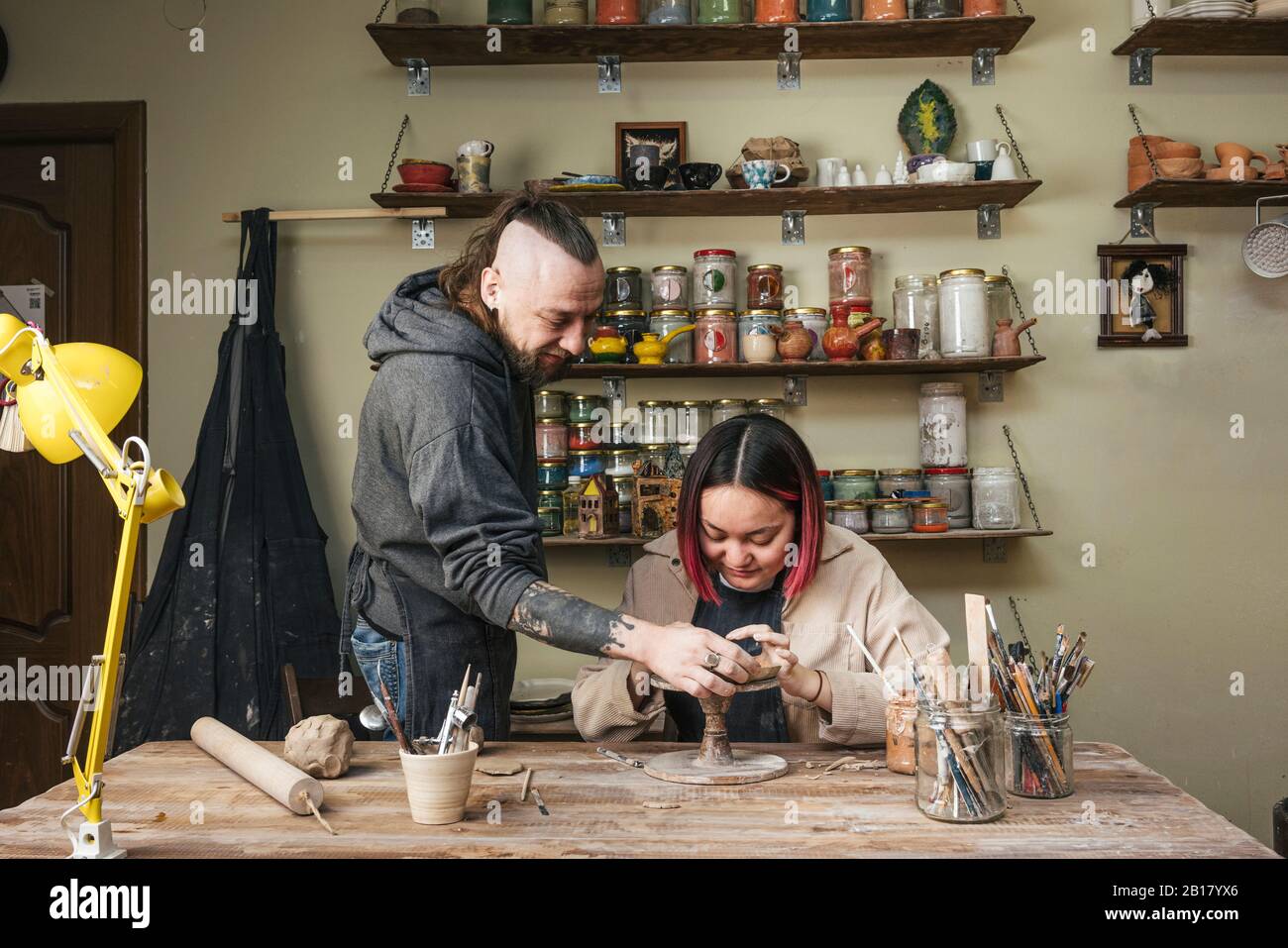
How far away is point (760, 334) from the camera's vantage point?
11.0 feet

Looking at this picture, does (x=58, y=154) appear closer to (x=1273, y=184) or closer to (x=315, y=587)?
(x=315, y=587)

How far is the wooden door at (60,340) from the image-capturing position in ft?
11.8

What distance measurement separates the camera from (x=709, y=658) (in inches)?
62.7

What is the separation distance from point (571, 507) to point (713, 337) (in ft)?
2.30

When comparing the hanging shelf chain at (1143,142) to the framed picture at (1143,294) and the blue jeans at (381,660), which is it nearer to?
the framed picture at (1143,294)

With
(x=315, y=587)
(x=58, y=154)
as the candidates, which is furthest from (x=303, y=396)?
(x=58, y=154)

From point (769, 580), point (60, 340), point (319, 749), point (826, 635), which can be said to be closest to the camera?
point (319, 749)

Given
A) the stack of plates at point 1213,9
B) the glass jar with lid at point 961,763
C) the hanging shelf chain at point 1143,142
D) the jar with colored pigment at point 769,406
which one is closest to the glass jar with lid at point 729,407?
the jar with colored pigment at point 769,406

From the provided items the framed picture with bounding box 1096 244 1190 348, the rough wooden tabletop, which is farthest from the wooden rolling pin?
the framed picture with bounding box 1096 244 1190 348

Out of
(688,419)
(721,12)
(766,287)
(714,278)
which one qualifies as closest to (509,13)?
(721,12)

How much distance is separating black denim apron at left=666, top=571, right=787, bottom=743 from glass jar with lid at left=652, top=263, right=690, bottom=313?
1402mm

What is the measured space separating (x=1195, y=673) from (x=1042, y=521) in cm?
70

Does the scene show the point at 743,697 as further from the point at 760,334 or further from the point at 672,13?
the point at 672,13

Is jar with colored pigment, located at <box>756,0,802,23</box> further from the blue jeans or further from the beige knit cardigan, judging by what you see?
the blue jeans
